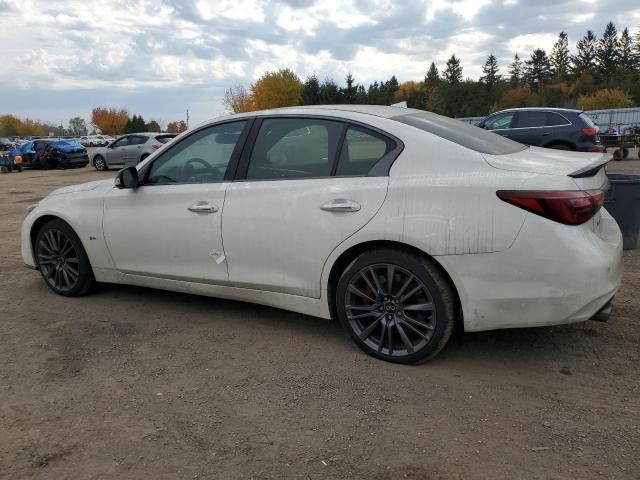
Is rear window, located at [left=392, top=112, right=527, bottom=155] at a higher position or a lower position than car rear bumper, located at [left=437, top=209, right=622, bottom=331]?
higher

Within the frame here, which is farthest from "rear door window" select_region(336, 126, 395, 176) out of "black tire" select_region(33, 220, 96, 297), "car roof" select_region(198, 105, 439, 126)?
"black tire" select_region(33, 220, 96, 297)

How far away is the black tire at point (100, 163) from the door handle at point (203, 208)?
1993 cm

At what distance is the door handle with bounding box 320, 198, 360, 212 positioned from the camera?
338cm

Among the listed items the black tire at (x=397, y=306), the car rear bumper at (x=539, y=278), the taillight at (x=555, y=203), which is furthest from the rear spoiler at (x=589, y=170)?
the black tire at (x=397, y=306)

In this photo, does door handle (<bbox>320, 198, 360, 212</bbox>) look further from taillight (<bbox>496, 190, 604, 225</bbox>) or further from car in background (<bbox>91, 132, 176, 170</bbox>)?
car in background (<bbox>91, 132, 176, 170</bbox>)

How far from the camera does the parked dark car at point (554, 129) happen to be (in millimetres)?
12898

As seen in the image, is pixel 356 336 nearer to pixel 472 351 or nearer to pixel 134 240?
pixel 472 351

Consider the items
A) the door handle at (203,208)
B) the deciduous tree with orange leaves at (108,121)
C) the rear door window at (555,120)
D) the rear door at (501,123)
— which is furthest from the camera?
the deciduous tree with orange leaves at (108,121)

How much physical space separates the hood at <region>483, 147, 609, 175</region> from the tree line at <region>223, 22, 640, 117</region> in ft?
212

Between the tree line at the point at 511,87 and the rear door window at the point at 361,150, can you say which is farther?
the tree line at the point at 511,87

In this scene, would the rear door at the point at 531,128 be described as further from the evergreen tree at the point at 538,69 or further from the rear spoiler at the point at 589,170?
the evergreen tree at the point at 538,69

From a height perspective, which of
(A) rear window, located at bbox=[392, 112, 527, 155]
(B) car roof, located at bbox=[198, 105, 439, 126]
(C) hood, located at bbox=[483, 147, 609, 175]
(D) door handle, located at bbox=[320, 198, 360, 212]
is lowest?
(D) door handle, located at bbox=[320, 198, 360, 212]

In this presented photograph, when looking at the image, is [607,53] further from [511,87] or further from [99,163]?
[99,163]

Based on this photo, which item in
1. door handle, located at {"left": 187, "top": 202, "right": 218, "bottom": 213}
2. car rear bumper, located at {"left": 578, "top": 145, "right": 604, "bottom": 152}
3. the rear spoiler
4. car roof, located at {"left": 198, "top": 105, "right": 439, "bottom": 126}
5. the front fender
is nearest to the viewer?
the rear spoiler
